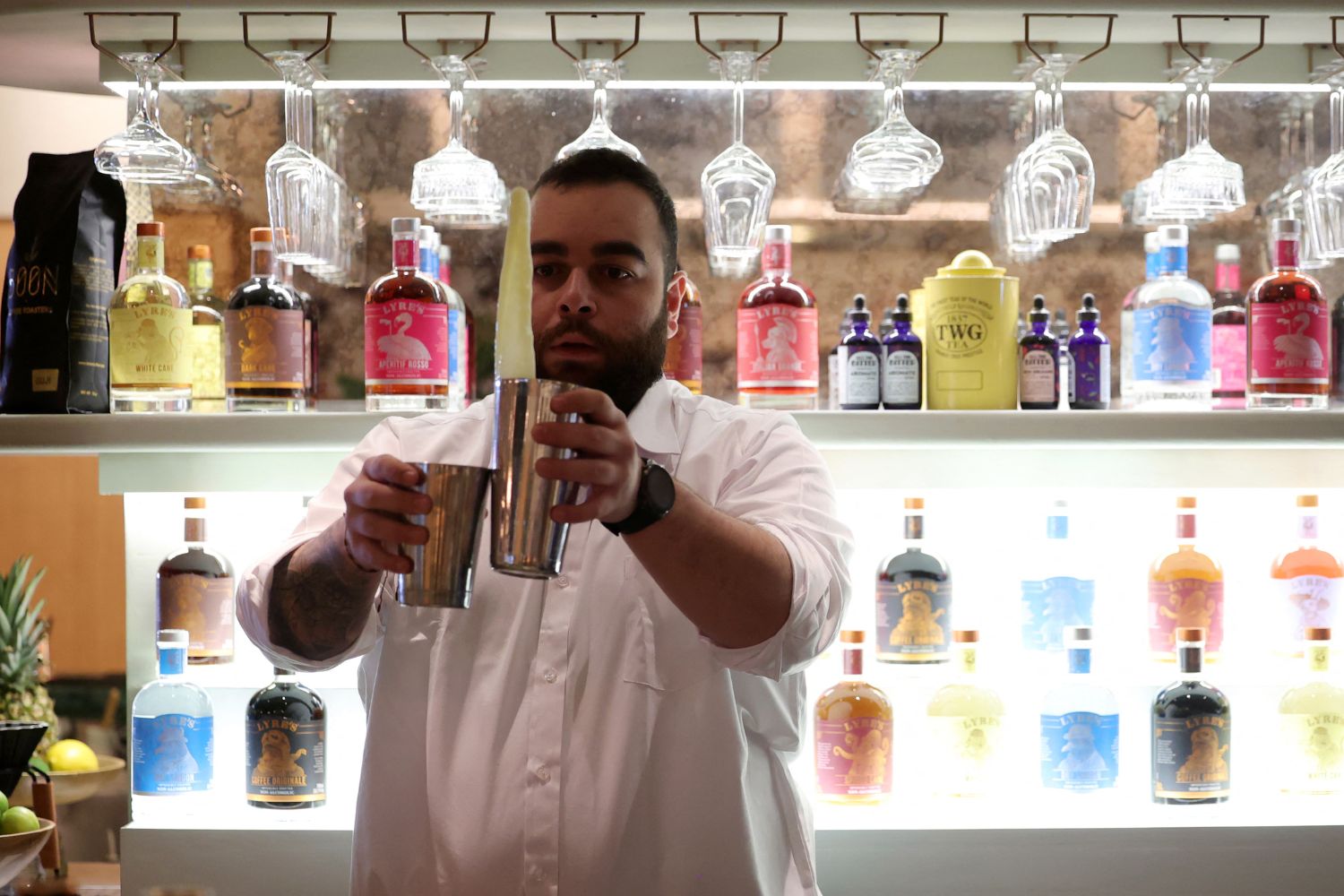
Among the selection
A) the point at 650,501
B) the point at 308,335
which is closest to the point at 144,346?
the point at 308,335

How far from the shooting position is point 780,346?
5.58ft

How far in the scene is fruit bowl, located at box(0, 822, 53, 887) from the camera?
1459 mm

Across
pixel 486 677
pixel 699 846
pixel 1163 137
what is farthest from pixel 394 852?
pixel 1163 137

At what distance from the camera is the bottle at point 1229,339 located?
1.79 metres

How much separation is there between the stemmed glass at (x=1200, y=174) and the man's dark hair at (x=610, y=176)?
29.5 inches

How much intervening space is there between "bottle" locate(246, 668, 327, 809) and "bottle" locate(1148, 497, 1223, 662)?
116 cm

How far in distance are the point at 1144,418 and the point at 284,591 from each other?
3.48 feet

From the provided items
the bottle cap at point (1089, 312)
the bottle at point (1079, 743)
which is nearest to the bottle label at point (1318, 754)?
the bottle at point (1079, 743)

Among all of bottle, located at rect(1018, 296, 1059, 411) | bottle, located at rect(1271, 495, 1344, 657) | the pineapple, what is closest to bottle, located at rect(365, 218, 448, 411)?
bottle, located at rect(1018, 296, 1059, 411)

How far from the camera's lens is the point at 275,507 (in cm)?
197

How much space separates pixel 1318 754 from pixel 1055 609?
0.41 m

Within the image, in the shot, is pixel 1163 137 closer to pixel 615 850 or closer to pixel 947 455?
pixel 947 455

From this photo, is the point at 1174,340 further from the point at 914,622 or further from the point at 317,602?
the point at 317,602

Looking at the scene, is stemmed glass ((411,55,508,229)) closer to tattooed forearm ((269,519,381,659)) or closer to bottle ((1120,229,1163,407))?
tattooed forearm ((269,519,381,659))
